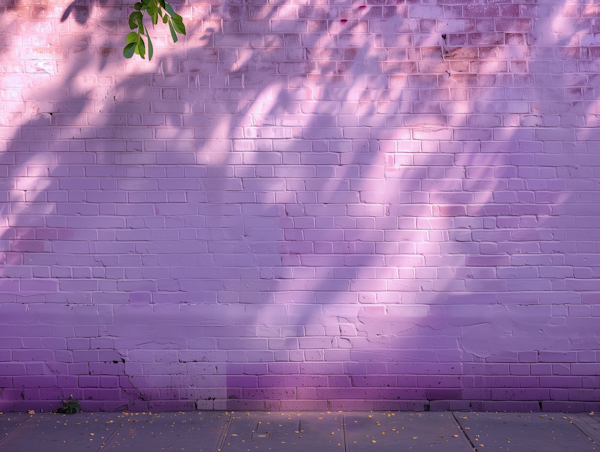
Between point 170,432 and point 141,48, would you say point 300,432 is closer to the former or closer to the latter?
point 170,432

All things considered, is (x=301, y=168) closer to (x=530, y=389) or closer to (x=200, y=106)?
(x=200, y=106)

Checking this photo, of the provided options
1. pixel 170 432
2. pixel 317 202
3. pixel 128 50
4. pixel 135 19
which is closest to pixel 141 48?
pixel 128 50

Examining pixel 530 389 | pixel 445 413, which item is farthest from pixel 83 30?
pixel 530 389

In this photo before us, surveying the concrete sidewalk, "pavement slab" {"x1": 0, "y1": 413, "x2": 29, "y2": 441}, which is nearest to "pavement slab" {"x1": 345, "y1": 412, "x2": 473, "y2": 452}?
the concrete sidewalk

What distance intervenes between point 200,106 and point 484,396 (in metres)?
3.46

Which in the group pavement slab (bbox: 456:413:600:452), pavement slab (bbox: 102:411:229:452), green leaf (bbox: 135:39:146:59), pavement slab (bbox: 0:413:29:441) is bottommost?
pavement slab (bbox: 456:413:600:452)

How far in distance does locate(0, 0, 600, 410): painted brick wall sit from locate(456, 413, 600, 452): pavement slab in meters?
0.15

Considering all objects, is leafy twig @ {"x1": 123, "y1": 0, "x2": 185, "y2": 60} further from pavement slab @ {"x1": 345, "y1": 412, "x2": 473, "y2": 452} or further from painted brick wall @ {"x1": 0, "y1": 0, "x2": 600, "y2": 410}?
pavement slab @ {"x1": 345, "y1": 412, "x2": 473, "y2": 452}

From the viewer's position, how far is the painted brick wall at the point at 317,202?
4.09 metres

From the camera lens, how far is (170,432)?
3.73 metres

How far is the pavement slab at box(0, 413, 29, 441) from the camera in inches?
147

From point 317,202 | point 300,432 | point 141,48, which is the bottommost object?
point 300,432

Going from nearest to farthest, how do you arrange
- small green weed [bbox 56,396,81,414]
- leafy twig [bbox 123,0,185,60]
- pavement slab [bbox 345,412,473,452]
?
1. pavement slab [bbox 345,412,473,452]
2. leafy twig [bbox 123,0,185,60]
3. small green weed [bbox 56,396,81,414]

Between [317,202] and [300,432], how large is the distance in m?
1.84
